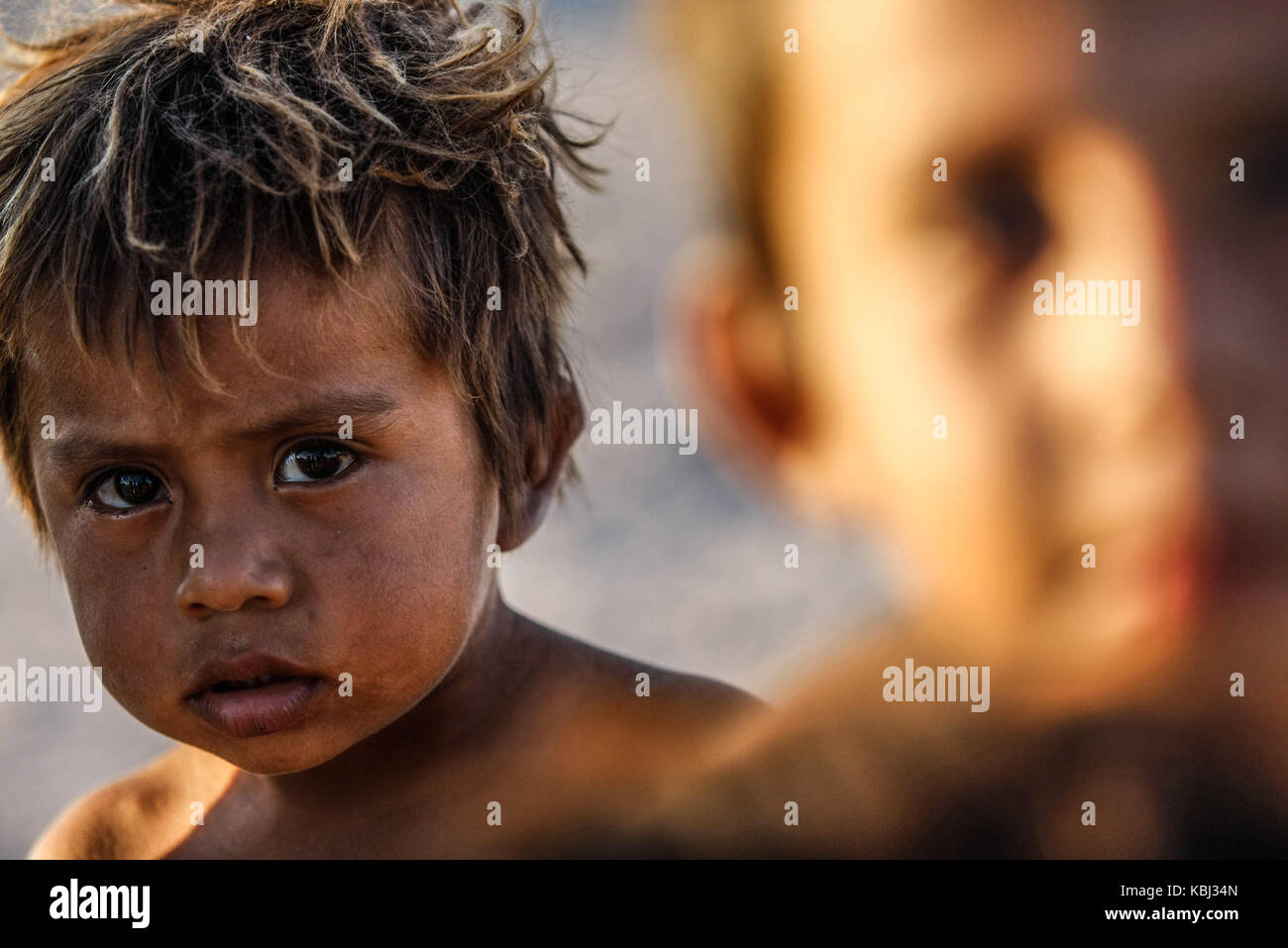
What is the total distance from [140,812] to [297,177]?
77 centimetres

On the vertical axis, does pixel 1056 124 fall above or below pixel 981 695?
above

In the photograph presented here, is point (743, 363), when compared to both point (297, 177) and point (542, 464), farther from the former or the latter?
point (297, 177)

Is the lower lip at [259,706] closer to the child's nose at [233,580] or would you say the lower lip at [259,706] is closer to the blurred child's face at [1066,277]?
the child's nose at [233,580]

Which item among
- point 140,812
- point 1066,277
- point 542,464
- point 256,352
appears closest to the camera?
point 256,352

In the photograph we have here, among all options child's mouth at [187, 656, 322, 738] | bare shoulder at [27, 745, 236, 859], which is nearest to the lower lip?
child's mouth at [187, 656, 322, 738]

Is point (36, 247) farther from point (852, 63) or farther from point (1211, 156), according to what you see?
point (1211, 156)

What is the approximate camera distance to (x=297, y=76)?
108 cm

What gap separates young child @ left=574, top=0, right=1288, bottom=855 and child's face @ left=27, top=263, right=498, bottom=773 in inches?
13.9

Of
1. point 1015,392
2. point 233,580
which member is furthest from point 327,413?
point 1015,392

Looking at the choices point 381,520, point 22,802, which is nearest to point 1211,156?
point 381,520

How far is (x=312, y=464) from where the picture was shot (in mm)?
1032

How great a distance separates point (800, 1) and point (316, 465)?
0.64 metres

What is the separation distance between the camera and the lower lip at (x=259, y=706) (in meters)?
1.03

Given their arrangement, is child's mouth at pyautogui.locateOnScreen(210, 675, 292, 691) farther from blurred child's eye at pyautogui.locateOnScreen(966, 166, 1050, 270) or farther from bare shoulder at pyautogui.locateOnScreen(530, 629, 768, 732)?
blurred child's eye at pyautogui.locateOnScreen(966, 166, 1050, 270)
